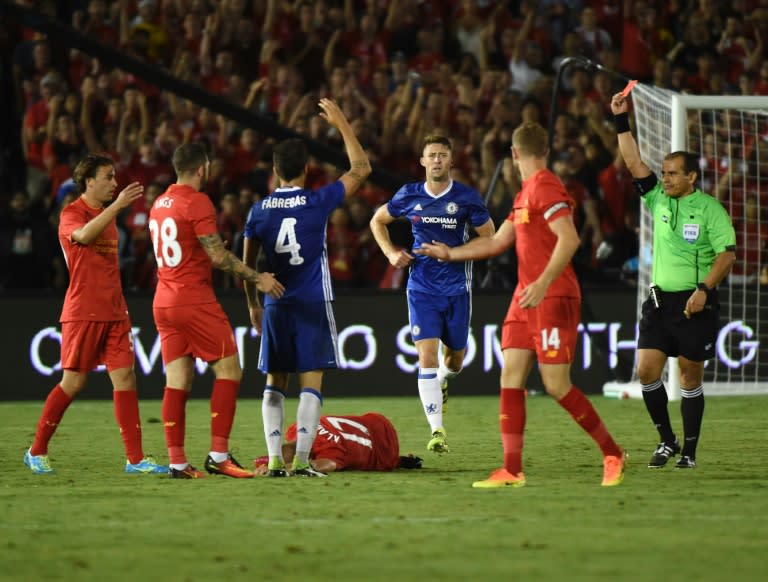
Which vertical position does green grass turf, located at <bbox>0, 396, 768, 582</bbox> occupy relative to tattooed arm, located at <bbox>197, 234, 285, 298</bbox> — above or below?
below

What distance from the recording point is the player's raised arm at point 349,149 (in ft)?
28.2

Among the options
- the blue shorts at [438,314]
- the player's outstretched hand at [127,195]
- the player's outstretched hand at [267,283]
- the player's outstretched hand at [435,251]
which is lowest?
the blue shorts at [438,314]

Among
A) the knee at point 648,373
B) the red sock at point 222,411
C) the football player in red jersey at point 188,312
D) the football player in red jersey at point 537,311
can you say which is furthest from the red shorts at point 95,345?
the knee at point 648,373

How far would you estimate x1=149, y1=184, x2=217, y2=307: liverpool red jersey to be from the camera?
28.0 feet

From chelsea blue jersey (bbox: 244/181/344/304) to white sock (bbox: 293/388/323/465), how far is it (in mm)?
583

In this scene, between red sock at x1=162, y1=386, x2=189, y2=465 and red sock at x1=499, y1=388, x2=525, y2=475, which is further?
red sock at x1=162, y1=386, x2=189, y2=465

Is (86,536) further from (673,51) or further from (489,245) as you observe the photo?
(673,51)

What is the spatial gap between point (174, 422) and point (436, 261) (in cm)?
280

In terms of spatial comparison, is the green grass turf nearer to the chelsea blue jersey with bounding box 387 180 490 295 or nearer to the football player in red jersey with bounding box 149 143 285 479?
the football player in red jersey with bounding box 149 143 285 479

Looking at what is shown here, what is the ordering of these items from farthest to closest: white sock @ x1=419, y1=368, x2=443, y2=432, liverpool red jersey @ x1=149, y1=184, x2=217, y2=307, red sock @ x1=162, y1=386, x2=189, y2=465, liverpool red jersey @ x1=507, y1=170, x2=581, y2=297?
white sock @ x1=419, y1=368, x2=443, y2=432
red sock @ x1=162, y1=386, x2=189, y2=465
liverpool red jersey @ x1=149, y1=184, x2=217, y2=307
liverpool red jersey @ x1=507, y1=170, x2=581, y2=297

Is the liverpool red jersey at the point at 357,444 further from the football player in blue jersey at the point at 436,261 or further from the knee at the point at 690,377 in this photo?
the knee at the point at 690,377

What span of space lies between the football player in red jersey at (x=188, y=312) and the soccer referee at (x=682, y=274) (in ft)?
8.01

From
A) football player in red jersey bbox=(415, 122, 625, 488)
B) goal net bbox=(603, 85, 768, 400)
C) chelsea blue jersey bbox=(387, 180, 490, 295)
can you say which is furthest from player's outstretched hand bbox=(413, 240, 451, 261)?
goal net bbox=(603, 85, 768, 400)

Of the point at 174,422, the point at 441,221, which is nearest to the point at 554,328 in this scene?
the point at 174,422
